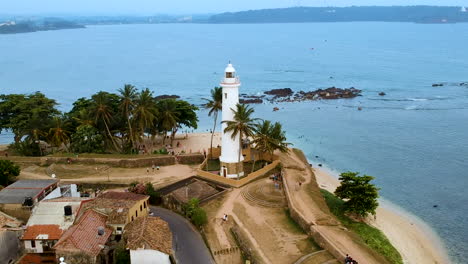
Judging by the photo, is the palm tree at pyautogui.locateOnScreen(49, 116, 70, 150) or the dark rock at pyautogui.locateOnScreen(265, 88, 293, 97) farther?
the dark rock at pyautogui.locateOnScreen(265, 88, 293, 97)

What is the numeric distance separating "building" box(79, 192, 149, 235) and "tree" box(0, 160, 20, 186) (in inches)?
522

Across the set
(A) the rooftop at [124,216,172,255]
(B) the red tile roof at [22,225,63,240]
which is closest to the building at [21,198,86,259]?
(B) the red tile roof at [22,225,63,240]

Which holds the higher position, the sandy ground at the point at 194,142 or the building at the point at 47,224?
the building at the point at 47,224

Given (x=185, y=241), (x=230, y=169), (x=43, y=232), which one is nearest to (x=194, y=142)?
(x=230, y=169)

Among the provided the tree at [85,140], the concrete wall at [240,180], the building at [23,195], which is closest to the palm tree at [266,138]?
the concrete wall at [240,180]

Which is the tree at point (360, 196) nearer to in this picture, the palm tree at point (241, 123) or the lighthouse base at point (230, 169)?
the palm tree at point (241, 123)

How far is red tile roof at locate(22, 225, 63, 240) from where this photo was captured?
96.5 feet

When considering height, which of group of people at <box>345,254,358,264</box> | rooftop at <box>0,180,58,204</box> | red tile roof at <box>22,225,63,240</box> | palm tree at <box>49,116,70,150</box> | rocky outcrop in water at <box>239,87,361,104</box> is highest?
palm tree at <box>49,116,70,150</box>

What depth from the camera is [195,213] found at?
112ft

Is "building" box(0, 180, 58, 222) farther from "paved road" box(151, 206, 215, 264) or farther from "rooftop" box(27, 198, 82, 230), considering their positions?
"paved road" box(151, 206, 215, 264)

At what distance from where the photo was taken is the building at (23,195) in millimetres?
33906

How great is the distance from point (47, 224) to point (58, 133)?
22.5 metres

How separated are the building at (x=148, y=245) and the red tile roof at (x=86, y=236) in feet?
6.14

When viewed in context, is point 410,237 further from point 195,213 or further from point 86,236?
point 86,236
